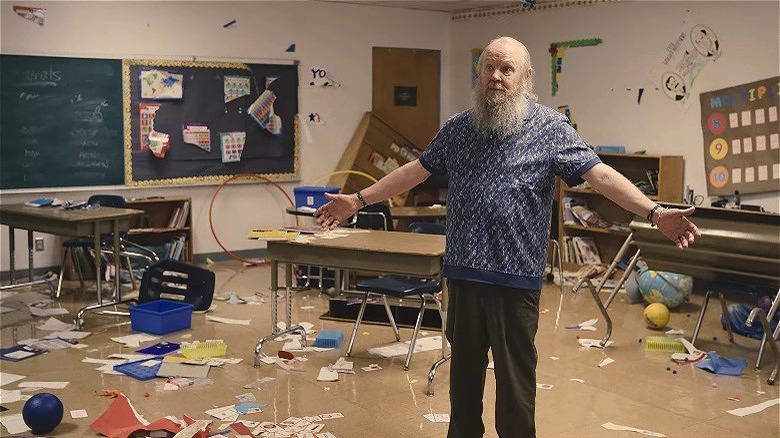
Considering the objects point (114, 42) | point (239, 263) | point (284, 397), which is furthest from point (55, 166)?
point (284, 397)

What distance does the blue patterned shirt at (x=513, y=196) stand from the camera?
3.37 meters

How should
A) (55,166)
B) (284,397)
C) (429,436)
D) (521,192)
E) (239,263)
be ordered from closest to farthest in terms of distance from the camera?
(521,192), (429,436), (284,397), (55,166), (239,263)

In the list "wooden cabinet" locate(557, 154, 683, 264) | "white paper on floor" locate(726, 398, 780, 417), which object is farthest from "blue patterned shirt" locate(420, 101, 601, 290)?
"wooden cabinet" locate(557, 154, 683, 264)

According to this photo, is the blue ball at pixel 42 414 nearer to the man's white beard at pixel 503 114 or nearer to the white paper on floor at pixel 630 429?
the man's white beard at pixel 503 114

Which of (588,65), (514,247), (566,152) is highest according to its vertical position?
(588,65)

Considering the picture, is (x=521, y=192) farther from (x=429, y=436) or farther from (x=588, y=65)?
(x=588, y=65)

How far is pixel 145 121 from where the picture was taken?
8.80 metres

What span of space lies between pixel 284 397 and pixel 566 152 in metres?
2.35

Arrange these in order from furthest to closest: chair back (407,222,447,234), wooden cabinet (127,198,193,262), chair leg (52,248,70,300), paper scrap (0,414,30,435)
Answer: wooden cabinet (127,198,193,262)
chair leg (52,248,70,300)
chair back (407,222,447,234)
paper scrap (0,414,30,435)

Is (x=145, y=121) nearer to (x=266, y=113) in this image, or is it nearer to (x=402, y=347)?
(x=266, y=113)

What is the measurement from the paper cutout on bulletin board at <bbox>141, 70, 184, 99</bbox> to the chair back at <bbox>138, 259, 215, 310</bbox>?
2.54 metres

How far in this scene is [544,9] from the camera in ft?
32.2

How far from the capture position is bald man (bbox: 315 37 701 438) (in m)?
3.37

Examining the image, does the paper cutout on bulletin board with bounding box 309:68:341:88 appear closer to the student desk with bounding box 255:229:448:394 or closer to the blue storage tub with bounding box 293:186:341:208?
the blue storage tub with bounding box 293:186:341:208
